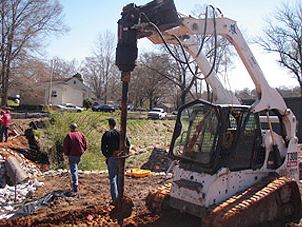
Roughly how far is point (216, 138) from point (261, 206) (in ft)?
4.16

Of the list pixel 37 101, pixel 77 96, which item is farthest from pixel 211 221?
pixel 77 96

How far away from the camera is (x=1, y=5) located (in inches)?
1531

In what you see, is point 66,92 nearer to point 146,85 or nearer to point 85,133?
point 146,85

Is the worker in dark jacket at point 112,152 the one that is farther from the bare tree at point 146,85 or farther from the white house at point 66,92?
the white house at point 66,92

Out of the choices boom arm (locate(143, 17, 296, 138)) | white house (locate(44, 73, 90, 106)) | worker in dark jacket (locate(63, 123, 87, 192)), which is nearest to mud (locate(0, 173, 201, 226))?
worker in dark jacket (locate(63, 123, 87, 192))

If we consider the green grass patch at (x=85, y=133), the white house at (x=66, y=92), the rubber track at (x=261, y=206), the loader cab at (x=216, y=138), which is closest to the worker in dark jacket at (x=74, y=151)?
the loader cab at (x=216, y=138)

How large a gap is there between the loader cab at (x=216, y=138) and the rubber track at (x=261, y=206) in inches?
17.8

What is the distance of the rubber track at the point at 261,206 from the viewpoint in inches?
217

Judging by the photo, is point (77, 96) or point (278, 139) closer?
point (278, 139)

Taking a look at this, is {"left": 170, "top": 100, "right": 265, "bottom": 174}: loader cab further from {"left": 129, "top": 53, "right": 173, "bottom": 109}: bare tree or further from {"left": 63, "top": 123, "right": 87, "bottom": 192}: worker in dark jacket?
{"left": 129, "top": 53, "right": 173, "bottom": 109}: bare tree

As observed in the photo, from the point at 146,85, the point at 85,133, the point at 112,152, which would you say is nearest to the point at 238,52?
the point at 112,152

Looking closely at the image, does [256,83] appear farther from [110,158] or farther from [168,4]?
[110,158]

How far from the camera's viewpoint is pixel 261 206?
20.0 ft

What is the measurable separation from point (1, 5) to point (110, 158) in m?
35.8
